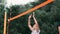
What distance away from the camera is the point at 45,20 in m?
6.57

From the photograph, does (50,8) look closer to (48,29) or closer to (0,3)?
(48,29)

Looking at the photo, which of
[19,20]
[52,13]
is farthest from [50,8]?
[19,20]

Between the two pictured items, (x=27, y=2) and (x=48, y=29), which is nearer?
(x=48, y=29)

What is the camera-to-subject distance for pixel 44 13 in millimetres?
6570

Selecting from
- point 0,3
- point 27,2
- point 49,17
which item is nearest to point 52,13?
point 49,17

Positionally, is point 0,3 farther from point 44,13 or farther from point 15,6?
point 44,13

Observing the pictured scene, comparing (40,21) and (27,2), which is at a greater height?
(27,2)

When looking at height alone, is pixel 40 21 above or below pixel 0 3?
below

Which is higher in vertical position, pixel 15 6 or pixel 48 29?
pixel 15 6

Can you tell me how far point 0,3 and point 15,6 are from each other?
0.34m

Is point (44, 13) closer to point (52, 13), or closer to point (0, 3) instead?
point (52, 13)

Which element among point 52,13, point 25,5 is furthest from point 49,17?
point 25,5

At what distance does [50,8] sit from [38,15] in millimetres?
391

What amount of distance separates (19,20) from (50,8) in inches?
30.4
